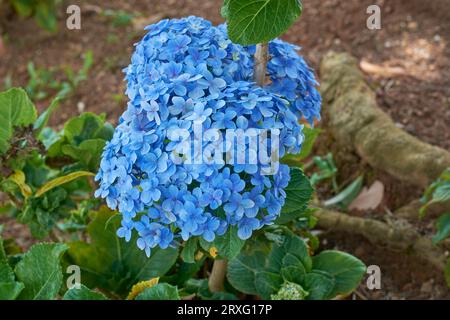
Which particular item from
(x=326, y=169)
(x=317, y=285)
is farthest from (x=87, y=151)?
(x=326, y=169)

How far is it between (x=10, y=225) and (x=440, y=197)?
1818 millimetres

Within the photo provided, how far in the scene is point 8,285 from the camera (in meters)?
1.95

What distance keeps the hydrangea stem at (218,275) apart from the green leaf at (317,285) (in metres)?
0.26

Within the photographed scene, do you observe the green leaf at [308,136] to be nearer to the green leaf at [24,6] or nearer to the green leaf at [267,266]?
the green leaf at [267,266]

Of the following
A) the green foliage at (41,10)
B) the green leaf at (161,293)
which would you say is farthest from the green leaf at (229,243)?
the green foliage at (41,10)

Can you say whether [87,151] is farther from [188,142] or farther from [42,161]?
[188,142]

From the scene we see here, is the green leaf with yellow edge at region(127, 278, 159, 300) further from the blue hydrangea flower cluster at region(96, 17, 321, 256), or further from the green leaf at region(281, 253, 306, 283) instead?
the green leaf at region(281, 253, 306, 283)

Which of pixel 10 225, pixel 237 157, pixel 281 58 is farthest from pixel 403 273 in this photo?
pixel 10 225

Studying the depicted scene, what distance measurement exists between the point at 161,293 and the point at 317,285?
20.5 inches

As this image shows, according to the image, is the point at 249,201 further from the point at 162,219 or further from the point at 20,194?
the point at 20,194

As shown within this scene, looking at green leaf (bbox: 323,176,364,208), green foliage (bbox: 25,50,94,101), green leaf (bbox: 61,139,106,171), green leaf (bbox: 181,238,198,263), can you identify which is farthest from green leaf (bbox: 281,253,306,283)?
green foliage (bbox: 25,50,94,101)

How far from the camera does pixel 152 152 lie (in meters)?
1.74

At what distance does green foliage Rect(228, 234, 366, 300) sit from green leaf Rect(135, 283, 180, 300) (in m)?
0.31

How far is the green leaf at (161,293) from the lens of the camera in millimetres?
1870
